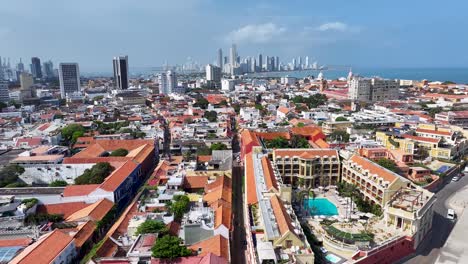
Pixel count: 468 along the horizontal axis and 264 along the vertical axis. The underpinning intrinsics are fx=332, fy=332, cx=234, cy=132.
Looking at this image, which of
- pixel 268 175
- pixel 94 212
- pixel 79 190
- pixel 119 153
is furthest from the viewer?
pixel 119 153

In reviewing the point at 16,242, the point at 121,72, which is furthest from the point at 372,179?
the point at 121,72

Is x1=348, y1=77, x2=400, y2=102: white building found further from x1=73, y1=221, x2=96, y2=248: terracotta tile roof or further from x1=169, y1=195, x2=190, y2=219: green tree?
x1=73, y1=221, x2=96, y2=248: terracotta tile roof

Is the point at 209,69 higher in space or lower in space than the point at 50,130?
higher

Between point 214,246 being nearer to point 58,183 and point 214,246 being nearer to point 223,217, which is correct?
point 223,217

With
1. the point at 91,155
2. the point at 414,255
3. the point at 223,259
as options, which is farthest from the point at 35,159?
the point at 414,255

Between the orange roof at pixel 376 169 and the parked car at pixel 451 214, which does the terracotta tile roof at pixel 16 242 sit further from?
the parked car at pixel 451 214

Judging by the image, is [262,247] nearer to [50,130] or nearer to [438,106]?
[50,130]
